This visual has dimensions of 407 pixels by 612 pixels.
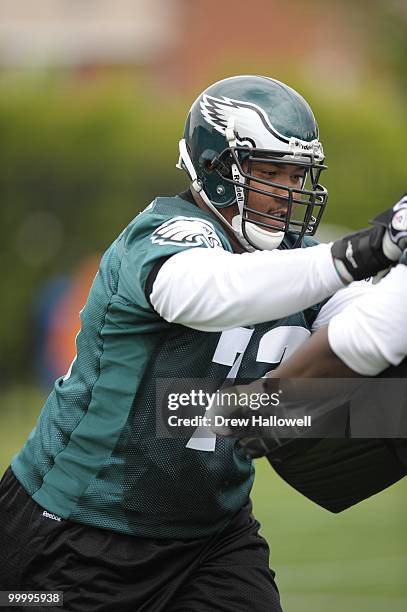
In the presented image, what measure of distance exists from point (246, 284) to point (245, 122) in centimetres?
70

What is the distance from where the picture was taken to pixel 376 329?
289cm

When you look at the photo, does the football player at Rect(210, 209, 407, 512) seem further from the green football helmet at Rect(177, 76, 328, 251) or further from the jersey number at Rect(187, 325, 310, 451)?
the green football helmet at Rect(177, 76, 328, 251)

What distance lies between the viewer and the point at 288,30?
33625mm

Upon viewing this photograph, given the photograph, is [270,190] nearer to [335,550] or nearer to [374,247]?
[374,247]

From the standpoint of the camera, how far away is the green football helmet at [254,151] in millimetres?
3473

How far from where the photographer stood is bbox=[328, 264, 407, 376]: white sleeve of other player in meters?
2.88

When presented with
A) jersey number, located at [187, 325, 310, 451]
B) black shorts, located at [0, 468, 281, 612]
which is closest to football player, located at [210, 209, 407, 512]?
jersey number, located at [187, 325, 310, 451]

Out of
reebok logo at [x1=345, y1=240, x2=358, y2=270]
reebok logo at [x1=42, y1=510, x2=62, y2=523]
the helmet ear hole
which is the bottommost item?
reebok logo at [x1=42, y1=510, x2=62, y2=523]

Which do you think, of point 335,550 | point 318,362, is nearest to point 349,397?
point 318,362

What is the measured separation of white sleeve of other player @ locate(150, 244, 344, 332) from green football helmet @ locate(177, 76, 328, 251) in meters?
0.43

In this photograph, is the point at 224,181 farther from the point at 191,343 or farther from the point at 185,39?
the point at 185,39

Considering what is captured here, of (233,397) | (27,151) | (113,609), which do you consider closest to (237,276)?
(233,397)

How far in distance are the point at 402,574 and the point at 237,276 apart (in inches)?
176

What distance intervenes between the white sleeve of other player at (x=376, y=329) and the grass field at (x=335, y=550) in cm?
355
